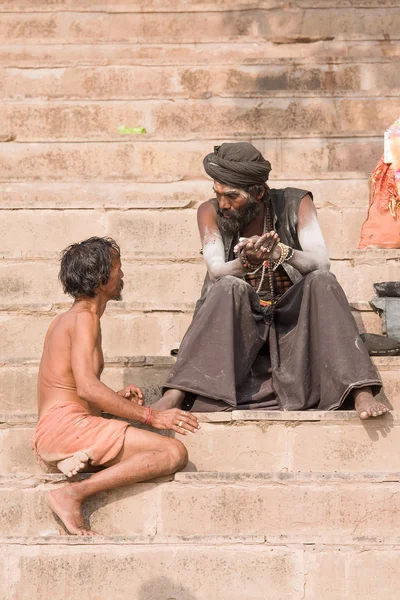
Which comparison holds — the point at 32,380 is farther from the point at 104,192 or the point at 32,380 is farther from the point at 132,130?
the point at 132,130

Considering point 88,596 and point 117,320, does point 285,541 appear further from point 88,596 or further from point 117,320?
point 117,320

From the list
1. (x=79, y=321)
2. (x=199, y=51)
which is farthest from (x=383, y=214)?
(x=199, y=51)

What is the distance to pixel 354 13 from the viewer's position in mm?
10992

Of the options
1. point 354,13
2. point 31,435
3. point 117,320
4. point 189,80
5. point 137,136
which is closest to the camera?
point 31,435

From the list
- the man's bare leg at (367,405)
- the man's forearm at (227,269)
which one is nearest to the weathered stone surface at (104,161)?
the man's forearm at (227,269)

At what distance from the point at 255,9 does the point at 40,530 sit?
648 cm

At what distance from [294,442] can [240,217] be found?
1.45 m

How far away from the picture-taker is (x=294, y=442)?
6027mm

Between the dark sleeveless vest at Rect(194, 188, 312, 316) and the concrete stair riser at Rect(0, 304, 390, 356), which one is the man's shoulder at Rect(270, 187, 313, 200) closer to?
the dark sleeveless vest at Rect(194, 188, 312, 316)

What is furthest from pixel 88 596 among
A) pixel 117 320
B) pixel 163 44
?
pixel 163 44

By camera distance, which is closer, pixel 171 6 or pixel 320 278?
pixel 320 278

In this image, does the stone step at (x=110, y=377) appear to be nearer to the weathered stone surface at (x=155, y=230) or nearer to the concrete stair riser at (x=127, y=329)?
the concrete stair riser at (x=127, y=329)

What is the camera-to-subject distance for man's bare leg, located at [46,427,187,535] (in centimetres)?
555

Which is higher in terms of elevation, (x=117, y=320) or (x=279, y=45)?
(x=279, y=45)
